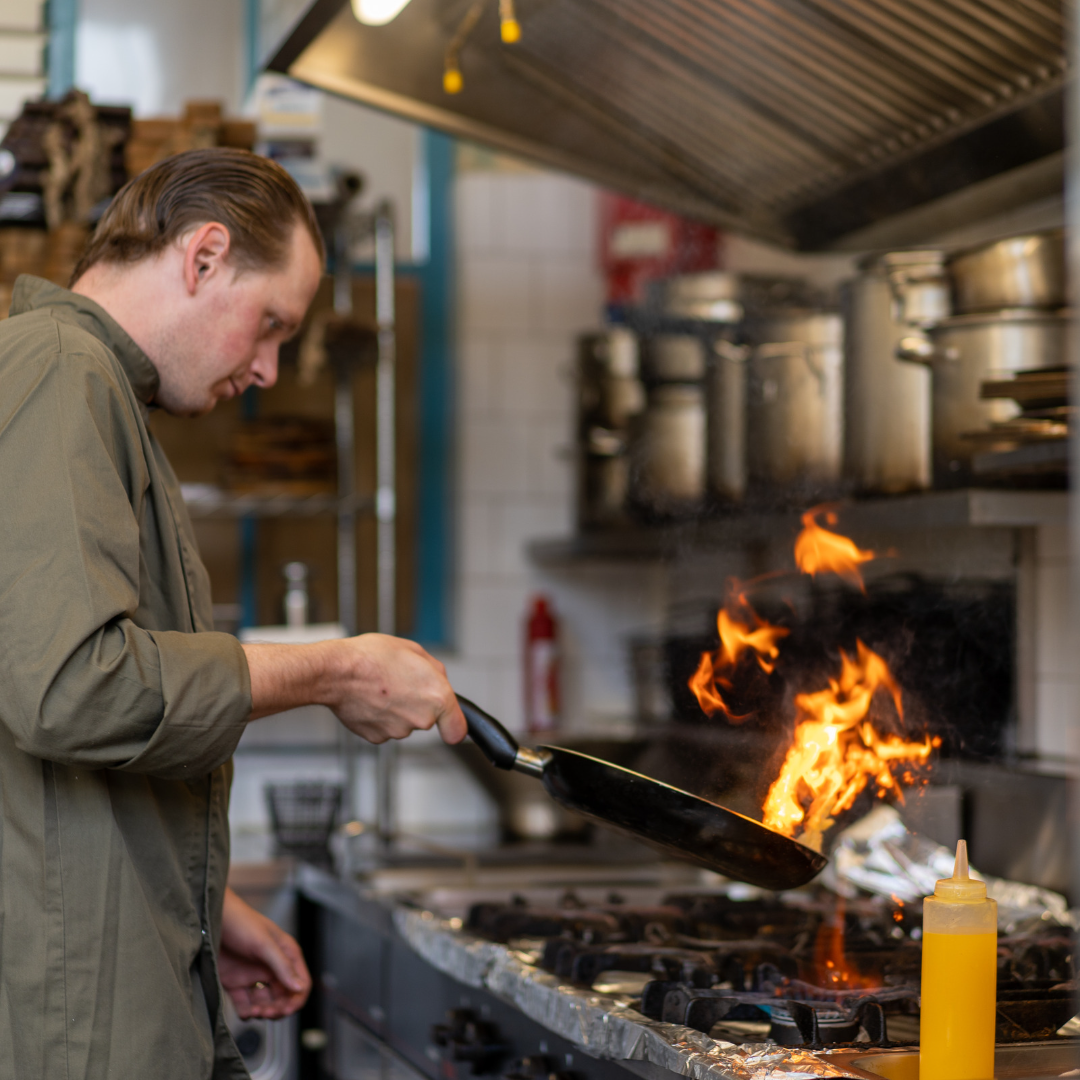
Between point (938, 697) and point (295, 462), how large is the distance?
56.0 inches

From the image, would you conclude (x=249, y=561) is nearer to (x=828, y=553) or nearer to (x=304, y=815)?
(x=304, y=815)

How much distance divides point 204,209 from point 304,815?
1.45 meters

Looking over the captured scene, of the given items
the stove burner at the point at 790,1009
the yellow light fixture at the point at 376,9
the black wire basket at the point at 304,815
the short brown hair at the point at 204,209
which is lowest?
the black wire basket at the point at 304,815

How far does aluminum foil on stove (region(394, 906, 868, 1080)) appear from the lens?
1.05m

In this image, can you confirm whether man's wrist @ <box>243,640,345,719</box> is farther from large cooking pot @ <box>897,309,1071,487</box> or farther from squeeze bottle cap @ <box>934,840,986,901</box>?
large cooking pot @ <box>897,309,1071,487</box>

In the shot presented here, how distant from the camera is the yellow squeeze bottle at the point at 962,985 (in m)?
0.98

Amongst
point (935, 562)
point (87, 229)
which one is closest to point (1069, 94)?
point (935, 562)

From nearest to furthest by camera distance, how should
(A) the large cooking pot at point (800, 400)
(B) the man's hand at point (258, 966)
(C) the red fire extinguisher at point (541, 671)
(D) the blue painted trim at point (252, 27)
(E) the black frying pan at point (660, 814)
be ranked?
(E) the black frying pan at point (660, 814)
(B) the man's hand at point (258, 966)
(A) the large cooking pot at point (800, 400)
(C) the red fire extinguisher at point (541, 671)
(D) the blue painted trim at point (252, 27)

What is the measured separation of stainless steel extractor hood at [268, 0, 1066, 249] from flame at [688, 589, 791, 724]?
619mm

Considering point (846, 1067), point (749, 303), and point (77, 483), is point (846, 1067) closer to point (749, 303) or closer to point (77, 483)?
point (77, 483)

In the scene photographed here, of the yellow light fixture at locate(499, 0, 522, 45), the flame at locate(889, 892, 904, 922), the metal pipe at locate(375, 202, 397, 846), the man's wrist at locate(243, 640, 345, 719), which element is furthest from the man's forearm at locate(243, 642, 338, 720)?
the metal pipe at locate(375, 202, 397, 846)

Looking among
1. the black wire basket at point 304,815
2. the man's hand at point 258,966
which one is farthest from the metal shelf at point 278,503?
the man's hand at point 258,966

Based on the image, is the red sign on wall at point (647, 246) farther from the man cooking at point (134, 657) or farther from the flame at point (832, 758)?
the man cooking at point (134, 657)

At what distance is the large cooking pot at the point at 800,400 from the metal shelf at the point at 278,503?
0.92 m
